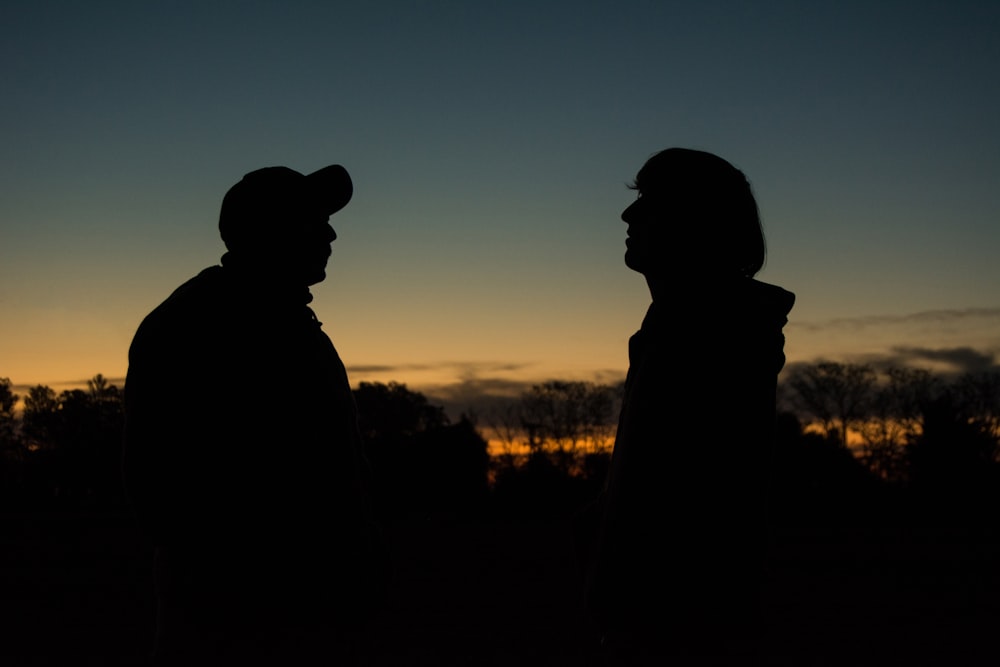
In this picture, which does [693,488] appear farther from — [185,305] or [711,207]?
[185,305]

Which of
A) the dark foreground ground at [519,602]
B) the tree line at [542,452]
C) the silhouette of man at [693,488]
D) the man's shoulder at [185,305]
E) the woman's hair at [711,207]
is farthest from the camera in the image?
the tree line at [542,452]

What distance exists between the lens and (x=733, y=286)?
88.9 inches

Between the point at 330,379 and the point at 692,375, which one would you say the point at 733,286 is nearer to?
the point at 692,375

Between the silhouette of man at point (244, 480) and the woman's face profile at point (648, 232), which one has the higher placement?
the woman's face profile at point (648, 232)

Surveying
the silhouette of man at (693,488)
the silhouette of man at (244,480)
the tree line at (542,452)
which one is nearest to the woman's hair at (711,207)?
the silhouette of man at (693,488)

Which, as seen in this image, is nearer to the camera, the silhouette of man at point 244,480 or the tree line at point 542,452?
the silhouette of man at point 244,480

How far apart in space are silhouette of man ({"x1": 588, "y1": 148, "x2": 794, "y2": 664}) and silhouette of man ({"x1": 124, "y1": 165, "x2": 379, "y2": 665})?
802 millimetres

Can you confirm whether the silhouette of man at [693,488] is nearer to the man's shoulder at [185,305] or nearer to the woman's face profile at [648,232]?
the woman's face profile at [648,232]

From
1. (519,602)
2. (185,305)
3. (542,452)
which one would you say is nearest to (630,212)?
(185,305)

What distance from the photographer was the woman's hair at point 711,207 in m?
2.38

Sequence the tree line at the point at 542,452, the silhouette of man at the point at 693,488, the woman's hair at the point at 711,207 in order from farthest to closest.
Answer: the tree line at the point at 542,452 → the woman's hair at the point at 711,207 → the silhouette of man at the point at 693,488

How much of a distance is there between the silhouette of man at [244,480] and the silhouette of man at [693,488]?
802 millimetres

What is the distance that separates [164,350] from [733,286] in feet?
5.08

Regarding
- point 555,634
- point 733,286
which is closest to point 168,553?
point 733,286
